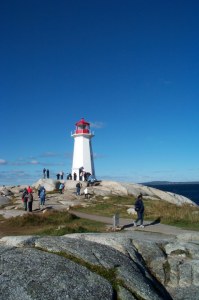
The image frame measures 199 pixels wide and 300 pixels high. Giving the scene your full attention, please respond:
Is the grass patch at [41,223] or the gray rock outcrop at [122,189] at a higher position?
the gray rock outcrop at [122,189]

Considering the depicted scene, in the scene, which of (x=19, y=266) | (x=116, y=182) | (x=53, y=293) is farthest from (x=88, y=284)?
(x=116, y=182)

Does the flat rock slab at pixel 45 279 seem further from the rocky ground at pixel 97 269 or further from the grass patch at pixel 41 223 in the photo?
the grass patch at pixel 41 223

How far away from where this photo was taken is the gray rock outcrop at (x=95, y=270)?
8719 mm

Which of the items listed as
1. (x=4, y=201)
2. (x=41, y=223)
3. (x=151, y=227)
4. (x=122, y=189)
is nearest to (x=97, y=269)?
(x=151, y=227)

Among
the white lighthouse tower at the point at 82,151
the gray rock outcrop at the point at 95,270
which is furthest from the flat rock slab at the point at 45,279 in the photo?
the white lighthouse tower at the point at 82,151

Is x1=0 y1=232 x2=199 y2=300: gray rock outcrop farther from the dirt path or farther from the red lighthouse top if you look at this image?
the red lighthouse top

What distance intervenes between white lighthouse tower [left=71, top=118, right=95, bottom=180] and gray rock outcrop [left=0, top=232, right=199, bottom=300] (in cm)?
4508

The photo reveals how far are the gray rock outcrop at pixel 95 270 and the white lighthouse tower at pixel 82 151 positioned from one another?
45.1 meters

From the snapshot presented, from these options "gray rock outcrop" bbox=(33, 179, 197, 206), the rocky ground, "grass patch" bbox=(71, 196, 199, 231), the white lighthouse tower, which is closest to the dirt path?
"grass patch" bbox=(71, 196, 199, 231)

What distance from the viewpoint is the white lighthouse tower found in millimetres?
59312

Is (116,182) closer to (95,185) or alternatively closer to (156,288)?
(95,185)

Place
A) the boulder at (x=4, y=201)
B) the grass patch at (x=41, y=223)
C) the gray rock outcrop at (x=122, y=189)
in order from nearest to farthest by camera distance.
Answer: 1. the grass patch at (x=41, y=223)
2. the boulder at (x=4, y=201)
3. the gray rock outcrop at (x=122, y=189)

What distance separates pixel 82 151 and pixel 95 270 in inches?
1949

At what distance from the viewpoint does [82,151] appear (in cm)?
5947
